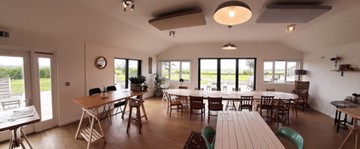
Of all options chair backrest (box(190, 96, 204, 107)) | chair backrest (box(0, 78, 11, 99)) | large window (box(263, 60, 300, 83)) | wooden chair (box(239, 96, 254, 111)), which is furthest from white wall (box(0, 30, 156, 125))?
large window (box(263, 60, 300, 83))

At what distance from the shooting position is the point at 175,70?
774cm

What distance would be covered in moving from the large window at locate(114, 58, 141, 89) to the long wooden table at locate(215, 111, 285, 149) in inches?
179

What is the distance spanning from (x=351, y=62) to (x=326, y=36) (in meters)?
0.92

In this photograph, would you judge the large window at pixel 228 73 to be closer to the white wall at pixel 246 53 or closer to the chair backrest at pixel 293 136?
the white wall at pixel 246 53

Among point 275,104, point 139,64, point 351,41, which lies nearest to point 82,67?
point 139,64

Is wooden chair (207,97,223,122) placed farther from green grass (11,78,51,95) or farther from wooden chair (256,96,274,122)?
green grass (11,78,51,95)

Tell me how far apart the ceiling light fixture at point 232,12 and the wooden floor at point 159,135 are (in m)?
2.37

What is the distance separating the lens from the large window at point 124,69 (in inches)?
222

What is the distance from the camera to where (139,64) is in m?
6.73

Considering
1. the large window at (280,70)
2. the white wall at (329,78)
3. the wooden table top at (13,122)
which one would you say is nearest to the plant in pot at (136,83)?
the wooden table top at (13,122)

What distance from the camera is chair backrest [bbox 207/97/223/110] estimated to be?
3.97 meters

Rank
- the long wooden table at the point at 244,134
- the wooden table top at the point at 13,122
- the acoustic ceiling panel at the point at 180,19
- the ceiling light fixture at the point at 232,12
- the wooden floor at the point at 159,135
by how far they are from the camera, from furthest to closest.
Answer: the acoustic ceiling panel at the point at 180,19, the wooden floor at the point at 159,135, the wooden table top at the point at 13,122, the long wooden table at the point at 244,134, the ceiling light fixture at the point at 232,12

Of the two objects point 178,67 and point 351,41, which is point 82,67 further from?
point 351,41

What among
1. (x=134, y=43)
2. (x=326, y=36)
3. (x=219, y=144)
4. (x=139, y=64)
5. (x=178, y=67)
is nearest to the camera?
(x=219, y=144)
